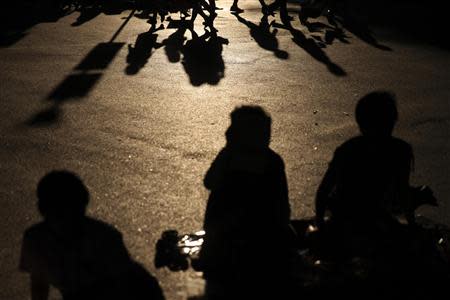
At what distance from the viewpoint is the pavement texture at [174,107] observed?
18.0 ft

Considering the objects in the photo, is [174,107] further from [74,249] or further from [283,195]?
[74,249]

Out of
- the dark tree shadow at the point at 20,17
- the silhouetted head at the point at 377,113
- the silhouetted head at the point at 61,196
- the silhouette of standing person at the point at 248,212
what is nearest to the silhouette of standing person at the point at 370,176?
the silhouetted head at the point at 377,113

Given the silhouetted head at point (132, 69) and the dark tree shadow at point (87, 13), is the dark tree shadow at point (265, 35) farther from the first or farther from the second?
the dark tree shadow at point (87, 13)

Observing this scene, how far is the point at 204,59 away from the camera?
1084 centimetres

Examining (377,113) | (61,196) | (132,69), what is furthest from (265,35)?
(61,196)

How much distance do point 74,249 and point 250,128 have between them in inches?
47.9

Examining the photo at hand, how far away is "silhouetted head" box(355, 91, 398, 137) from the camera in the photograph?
375 centimetres

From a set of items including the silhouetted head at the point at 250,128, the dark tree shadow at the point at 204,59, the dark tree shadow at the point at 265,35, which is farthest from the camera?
the dark tree shadow at the point at 265,35

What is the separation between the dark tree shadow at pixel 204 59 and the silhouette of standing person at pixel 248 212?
5.82m

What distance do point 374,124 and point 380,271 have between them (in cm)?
90

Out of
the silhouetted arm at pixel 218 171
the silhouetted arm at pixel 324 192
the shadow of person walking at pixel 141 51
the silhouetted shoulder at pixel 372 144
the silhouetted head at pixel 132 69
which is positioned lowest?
the shadow of person walking at pixel 141 51

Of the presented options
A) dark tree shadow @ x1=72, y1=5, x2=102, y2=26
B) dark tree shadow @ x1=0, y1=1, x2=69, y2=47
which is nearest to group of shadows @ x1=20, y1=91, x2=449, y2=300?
dark tree shadow @ x1=0, y1=1, x2=69, y2=47

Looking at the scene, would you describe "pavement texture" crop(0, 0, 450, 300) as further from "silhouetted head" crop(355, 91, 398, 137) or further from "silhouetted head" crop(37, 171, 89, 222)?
"silhouetted head" crop(355, 91, 398, 137)

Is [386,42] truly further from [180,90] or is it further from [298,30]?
[180,90]
